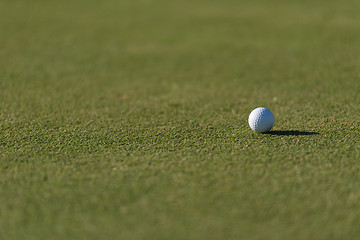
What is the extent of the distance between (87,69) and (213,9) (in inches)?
234

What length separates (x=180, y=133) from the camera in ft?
13.9

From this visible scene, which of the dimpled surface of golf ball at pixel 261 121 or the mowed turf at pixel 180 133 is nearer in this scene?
the mowed turf at pixel 180 133

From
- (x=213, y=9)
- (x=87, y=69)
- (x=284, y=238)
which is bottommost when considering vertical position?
(x=284, y=238)

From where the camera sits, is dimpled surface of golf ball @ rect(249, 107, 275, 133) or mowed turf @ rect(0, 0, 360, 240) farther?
dimpled surface of golf ball @ rect(249, 107, 275, 133)

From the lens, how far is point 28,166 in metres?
3.50

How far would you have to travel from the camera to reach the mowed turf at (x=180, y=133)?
272 cm

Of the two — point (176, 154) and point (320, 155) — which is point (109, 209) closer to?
point (176, 154)

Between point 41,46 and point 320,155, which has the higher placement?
point 41,46

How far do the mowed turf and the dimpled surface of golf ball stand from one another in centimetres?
9

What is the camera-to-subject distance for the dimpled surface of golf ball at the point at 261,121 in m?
4.01

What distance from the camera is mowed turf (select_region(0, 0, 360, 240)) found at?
8.93ft

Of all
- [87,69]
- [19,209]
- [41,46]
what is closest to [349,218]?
[19,209]

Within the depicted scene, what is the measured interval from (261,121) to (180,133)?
902 millimetres

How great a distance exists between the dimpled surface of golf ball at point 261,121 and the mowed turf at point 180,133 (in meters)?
0.09
